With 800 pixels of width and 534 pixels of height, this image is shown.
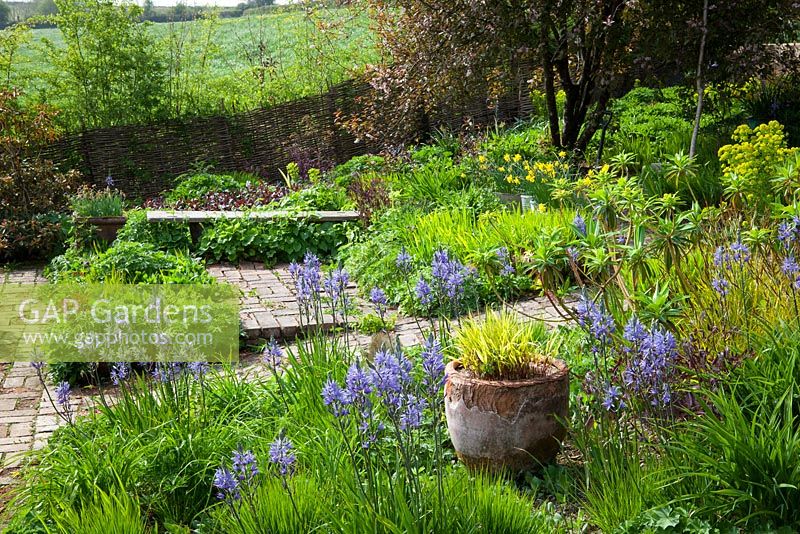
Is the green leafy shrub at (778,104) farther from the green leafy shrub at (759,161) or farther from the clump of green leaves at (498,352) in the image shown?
the clump of green leaves at (498,352)

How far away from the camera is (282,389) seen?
165 inches

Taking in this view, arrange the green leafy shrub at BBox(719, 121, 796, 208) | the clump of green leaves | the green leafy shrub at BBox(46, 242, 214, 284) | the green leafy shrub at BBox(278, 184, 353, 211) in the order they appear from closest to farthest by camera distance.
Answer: the clump of green leaves
the green leafy shrub at BBox(719, 121, 796, 208)
the green leafy shrub at BBox(46, 242, 214, 284)
the green leafy shrub at BBox(278, 184, 353, 211)

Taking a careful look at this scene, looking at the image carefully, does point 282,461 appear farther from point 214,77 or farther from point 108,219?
point 214,77

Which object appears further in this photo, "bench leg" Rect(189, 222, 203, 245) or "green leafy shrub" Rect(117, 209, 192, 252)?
"bench leg" Rect(189, 222, 203, 245)

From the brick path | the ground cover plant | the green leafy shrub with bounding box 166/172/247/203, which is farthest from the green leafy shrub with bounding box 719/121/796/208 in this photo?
the green leafy shrub with bounding box 166/172/247/203

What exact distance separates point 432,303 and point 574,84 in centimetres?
507

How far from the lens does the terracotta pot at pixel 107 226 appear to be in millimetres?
9328

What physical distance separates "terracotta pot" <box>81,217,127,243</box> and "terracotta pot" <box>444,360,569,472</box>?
255 inches

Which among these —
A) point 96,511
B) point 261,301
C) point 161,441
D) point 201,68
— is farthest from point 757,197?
point 201,68

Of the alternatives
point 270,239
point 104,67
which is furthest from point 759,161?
point 104,67

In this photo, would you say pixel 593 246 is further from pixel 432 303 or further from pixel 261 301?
pixel 261 301

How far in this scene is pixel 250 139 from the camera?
1398cm

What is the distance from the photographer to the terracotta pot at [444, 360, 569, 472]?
149 inches

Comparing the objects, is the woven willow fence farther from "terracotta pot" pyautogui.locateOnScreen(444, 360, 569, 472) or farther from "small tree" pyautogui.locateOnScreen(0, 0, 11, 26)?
"small tree" pyautogui.locateOnScreen(0, 0, 11, 26)
